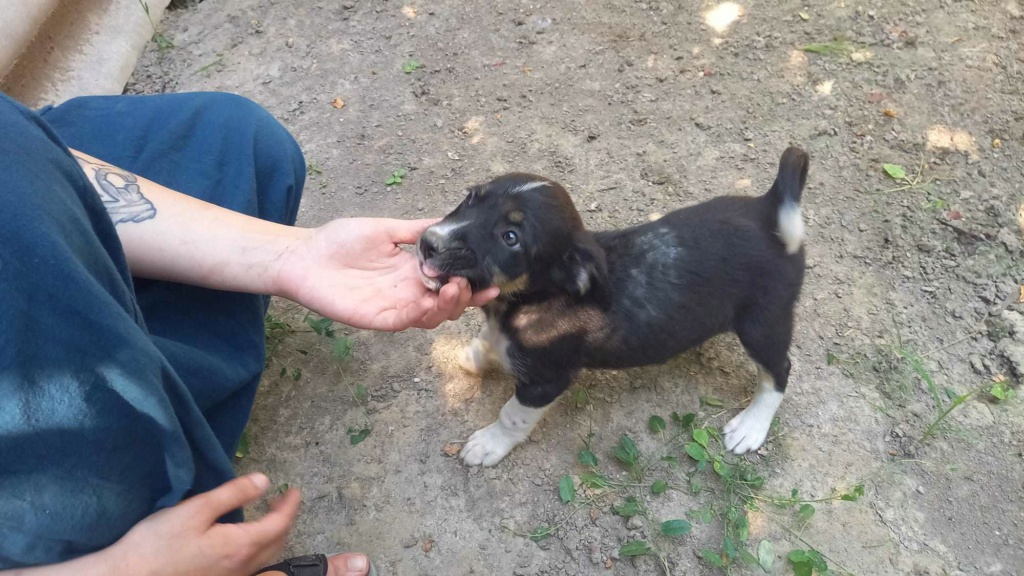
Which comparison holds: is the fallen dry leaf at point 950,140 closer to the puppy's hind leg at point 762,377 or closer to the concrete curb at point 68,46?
the puppy's hind leg at point 762,377

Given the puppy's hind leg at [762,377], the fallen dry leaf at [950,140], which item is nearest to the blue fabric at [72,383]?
the puppy's hind leg at [762,377]

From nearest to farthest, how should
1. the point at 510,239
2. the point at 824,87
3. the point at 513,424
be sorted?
the point at 510,239 → the point at 513,424 → the point at 824,87

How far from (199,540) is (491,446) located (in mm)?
1476

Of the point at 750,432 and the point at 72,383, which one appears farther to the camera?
the point at 750,432

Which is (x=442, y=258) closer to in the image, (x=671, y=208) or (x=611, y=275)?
(x=611, y=275)

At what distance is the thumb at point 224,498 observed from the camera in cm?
168

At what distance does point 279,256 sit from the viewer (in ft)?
7.91

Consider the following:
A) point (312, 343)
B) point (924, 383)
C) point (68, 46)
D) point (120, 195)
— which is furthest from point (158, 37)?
point (924, 383)

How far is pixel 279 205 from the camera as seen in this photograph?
2785mm

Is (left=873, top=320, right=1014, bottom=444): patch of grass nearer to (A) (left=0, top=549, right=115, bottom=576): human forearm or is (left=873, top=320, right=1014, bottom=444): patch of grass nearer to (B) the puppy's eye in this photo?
(B) the puppy's eye

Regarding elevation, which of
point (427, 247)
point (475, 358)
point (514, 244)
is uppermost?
point (427, 247)

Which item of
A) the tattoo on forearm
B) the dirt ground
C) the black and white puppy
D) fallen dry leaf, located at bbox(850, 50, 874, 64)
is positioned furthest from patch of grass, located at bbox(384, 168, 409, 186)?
fallen dry leaf, located at bbox(850, 50, 874, 64)

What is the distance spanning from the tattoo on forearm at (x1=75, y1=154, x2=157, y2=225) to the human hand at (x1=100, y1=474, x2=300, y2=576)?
1013 mm

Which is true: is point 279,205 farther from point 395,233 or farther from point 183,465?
point 183,465
